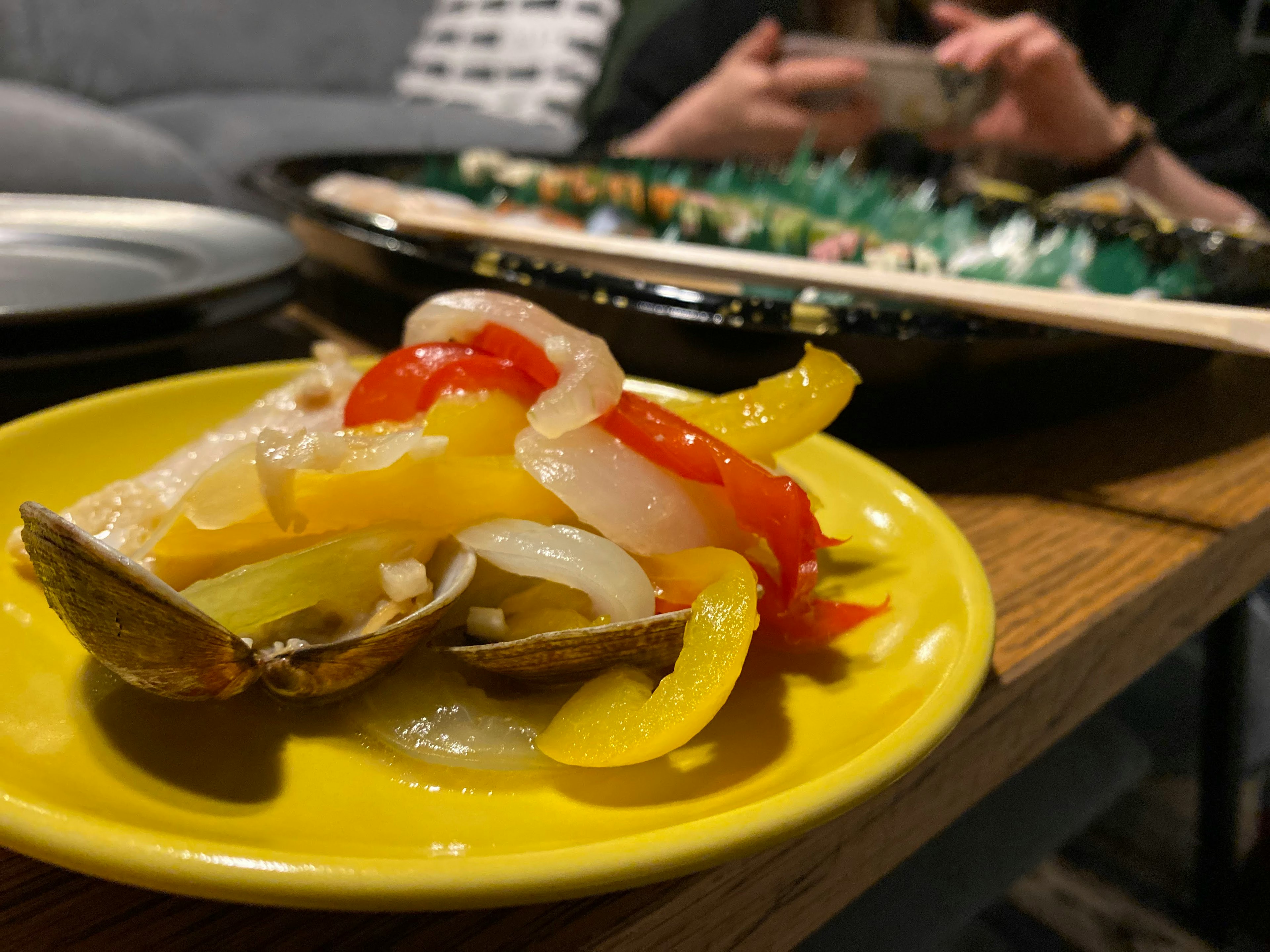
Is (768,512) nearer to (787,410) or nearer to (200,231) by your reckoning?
(787,410)

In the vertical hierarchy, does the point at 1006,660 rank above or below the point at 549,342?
below

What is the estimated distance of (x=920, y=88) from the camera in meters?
1.89

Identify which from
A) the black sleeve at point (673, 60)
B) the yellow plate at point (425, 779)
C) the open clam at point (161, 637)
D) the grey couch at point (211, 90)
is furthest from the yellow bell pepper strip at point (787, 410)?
the black sleeve at point (673, 60)

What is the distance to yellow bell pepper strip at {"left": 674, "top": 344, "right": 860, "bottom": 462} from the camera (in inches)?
20.6

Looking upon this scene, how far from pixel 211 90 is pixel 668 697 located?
430 cm

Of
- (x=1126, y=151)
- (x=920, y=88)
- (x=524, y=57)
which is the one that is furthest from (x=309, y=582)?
(x=524, y=57)

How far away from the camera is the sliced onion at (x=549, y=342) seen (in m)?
0.46

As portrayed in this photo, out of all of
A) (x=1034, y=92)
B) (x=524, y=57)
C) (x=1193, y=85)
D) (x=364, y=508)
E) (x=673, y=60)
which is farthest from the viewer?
(x=524, y=57)

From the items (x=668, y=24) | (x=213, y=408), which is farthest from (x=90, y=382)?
(x=668, y=24)

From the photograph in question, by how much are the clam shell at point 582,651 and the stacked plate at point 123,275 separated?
1.61 feet

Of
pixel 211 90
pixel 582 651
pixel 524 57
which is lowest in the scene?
pixel 211 90

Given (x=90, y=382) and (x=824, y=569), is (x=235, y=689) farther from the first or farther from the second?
(x=90, y=382)

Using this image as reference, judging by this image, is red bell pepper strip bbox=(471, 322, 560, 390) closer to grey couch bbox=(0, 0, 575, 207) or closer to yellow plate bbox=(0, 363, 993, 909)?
yellow plate bbox=(0, 363, 993, 909)

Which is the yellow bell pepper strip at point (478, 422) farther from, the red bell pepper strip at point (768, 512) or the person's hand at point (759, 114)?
the person's hand at point (759, 114)
